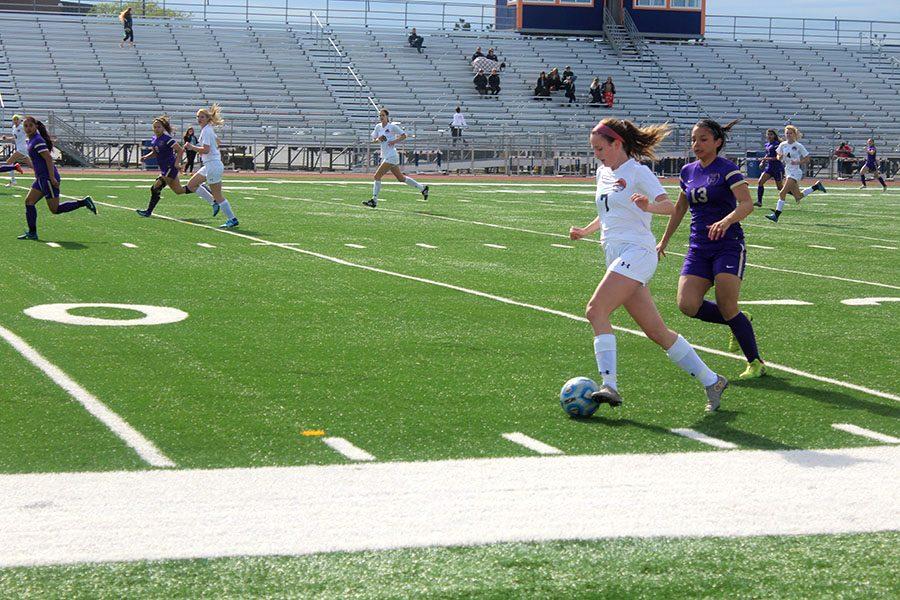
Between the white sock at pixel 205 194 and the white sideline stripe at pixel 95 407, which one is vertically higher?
the white sock at pixel 205 194

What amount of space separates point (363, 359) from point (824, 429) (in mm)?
3192

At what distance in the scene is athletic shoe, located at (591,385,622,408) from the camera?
22.8 ft

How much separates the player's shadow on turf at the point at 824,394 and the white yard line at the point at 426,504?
1296mm

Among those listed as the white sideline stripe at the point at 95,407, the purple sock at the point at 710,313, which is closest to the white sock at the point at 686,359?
the purple sock at the point at 710,313

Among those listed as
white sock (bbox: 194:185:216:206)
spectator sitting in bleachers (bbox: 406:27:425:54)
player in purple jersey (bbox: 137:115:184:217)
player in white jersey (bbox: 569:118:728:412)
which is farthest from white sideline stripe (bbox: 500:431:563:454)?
spectator sitting in bleachers (bbox: 406:27:425:54)

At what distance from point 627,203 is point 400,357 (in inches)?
87.0

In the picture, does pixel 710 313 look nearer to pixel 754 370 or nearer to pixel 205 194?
pixel 754 370

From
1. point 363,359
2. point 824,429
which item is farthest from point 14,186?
point 824,429

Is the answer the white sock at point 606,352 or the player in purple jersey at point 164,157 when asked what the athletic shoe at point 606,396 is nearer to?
the white sock at point 606,352

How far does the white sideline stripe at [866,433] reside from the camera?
6.70 meters

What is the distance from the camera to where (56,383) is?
770cm

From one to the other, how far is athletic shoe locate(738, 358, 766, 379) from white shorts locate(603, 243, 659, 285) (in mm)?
A: 1478

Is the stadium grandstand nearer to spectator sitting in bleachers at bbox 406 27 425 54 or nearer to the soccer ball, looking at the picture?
spectator sitting in bleachers at bbox 406 27 425 54

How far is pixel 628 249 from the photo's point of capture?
7.37m
